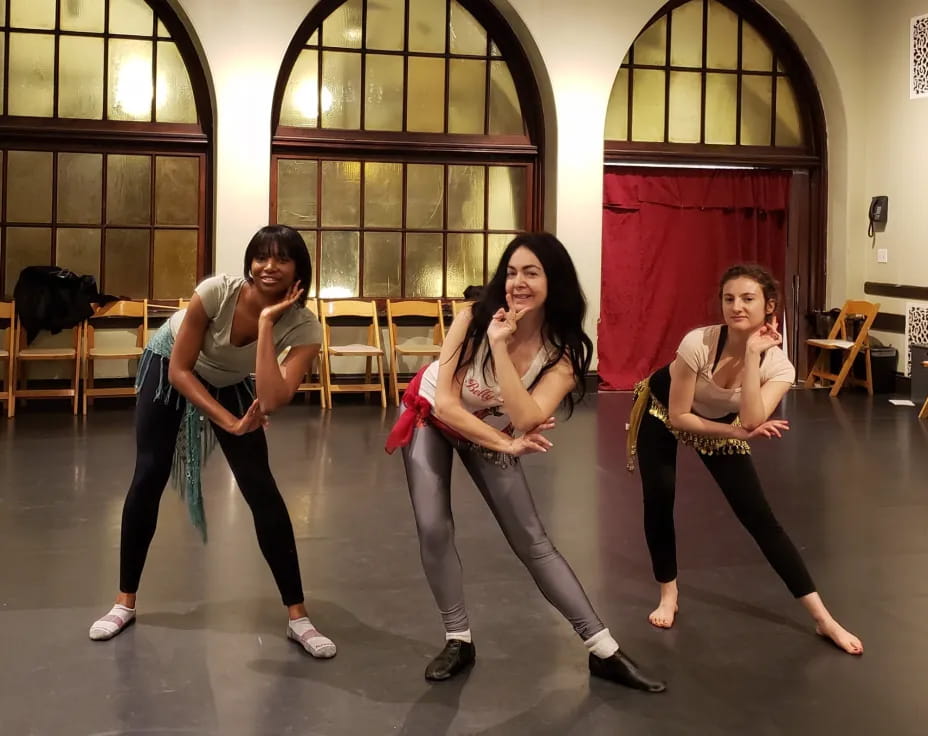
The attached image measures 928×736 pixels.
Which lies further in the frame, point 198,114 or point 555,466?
point 198,114

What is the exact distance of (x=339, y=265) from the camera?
27.5ft

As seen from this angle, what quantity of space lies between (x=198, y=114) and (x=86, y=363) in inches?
78.2

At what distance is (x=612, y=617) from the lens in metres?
3.27

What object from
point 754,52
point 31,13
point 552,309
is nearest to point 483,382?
point 552,309

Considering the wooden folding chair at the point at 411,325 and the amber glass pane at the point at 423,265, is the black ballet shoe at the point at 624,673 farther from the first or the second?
the amber glass pane at the point at 423,265

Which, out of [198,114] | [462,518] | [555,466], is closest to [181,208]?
[198,114]

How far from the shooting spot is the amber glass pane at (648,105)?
8758mm

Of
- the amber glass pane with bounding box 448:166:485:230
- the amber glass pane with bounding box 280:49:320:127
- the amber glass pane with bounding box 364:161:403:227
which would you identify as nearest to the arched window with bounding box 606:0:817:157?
the amber glass pane with bounding box 448:166:485:230

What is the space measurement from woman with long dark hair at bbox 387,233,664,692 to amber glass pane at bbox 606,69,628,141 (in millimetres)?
6265

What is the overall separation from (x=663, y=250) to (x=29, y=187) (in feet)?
15.6

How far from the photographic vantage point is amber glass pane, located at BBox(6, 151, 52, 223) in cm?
785

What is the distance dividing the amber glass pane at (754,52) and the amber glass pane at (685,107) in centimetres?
44

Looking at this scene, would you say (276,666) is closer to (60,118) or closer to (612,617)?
(612,617)

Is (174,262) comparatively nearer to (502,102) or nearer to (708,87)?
(502,102)
